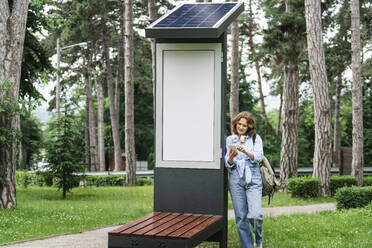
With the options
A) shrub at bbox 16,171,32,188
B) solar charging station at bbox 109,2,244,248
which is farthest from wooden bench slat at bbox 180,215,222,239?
shrub at bbox 16,171,32,188

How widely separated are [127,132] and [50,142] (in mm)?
7016

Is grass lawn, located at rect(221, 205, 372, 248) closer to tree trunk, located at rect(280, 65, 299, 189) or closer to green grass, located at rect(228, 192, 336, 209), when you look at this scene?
green grass, located at rect(228, 192, 336, 209)

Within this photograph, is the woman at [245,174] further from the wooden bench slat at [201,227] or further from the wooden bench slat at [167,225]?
the wooden bench slat at [167,225]

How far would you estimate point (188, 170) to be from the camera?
297 inches

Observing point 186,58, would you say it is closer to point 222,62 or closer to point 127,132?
point 222,62

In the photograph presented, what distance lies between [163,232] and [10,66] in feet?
31.2

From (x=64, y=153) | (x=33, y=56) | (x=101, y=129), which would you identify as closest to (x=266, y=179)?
(x=33, y=56)

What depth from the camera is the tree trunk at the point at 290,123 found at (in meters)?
21.1

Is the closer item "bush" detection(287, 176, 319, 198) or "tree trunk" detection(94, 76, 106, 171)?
"bush" detection(287, 176, 319, 198)

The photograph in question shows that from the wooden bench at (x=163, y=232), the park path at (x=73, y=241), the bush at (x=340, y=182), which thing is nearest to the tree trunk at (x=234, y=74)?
the bush at (x=340, y=182)

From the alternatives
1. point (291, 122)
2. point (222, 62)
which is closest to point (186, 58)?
point (222, 62)

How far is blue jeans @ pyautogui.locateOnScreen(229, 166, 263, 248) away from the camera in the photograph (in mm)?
7562

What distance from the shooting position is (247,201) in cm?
764

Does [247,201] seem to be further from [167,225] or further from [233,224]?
[233,224]
